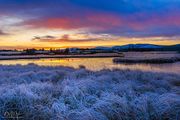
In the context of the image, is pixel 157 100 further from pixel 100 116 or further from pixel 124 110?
pixel 100 116

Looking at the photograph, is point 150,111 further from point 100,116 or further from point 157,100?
point 100,116

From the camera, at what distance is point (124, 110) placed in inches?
222

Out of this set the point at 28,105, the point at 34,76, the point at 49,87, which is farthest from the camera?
the point at 34,76

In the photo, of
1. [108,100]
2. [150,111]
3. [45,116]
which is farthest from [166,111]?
[45,116]

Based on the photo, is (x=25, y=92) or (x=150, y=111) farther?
(x=25, y=92)

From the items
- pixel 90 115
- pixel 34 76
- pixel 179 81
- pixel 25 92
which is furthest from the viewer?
pixel 34 76

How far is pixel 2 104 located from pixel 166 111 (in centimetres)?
388

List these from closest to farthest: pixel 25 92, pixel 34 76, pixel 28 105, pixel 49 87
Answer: pixel 28 105, pixel 25 92, pixel 49 87, pixel 34 76

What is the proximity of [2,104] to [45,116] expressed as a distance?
1317 millimetres

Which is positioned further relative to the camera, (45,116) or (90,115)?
(45,116)

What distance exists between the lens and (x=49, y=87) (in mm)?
8820

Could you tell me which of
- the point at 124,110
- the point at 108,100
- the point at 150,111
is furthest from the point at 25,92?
the point at 150,111

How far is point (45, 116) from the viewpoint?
233 inches

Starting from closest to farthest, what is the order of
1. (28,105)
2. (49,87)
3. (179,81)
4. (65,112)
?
(65,112)
(28,105)
(49,87)
(179,81)
